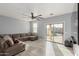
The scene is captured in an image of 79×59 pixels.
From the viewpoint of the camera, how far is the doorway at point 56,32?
1898mm

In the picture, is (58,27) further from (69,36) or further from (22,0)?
(22,0)

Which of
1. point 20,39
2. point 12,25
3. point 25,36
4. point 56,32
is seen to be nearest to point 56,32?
point 56,32

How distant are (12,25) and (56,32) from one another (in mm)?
1221

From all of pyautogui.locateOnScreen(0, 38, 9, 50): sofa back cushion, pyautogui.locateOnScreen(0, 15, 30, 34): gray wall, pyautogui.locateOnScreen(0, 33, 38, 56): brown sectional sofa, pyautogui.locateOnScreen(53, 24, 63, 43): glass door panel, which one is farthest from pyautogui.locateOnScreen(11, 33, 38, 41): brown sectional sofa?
pyautogui.locateOnScreen(53, 24, 63, 43): glass door panel

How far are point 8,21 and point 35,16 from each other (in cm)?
73

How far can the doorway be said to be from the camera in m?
1.90

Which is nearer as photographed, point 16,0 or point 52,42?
point 16,0

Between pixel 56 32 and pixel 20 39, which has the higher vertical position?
pixel 56 32

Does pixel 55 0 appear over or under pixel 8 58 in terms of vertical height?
over

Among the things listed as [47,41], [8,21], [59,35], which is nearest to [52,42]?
[47,41]

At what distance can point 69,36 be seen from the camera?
197 centimetres

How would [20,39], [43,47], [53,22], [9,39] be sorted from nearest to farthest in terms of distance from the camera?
[9,39] < [20,39] < [53,22] < [43,47]

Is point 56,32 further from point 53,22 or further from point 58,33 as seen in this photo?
point 53,22

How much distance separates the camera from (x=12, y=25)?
1.82 m
